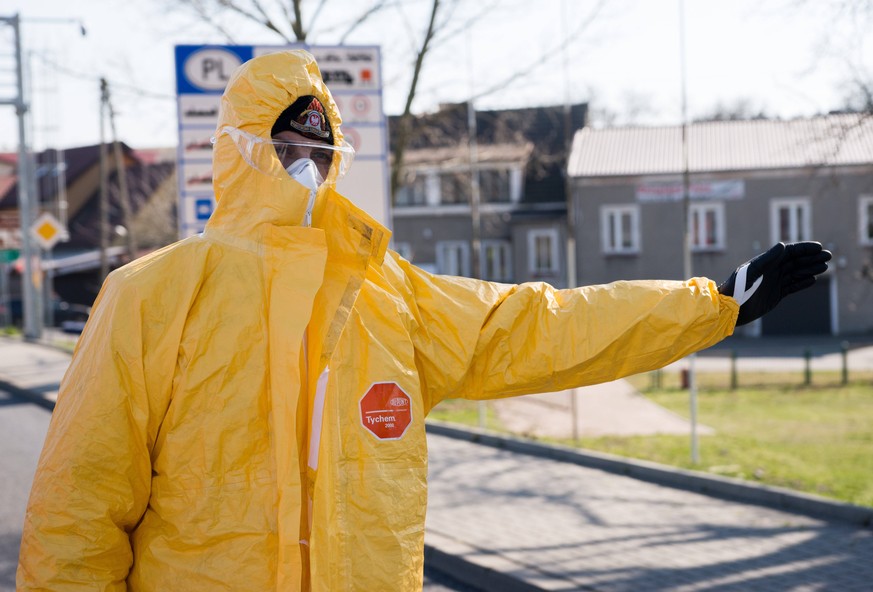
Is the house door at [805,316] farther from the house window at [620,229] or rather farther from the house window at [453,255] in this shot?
the house window at [453,255]

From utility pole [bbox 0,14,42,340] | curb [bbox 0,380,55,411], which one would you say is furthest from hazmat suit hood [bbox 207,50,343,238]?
utility pole [bbox 0,14,42,340]

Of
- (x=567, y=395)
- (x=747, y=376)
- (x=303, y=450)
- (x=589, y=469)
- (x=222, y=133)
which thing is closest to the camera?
(x=303, y=450)

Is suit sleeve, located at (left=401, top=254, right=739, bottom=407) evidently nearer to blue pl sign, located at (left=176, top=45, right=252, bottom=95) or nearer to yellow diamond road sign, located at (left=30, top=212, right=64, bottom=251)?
blue pl sign, located at (left=176, top=45, right=252, bottom=95)

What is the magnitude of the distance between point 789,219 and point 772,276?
33.5m

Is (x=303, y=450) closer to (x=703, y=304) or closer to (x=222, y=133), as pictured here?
(x=222, y=133)

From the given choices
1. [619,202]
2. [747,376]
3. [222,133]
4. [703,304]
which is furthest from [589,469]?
[619,202]

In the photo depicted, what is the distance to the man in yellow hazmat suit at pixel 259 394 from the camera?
2250 mm

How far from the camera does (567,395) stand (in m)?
15.8

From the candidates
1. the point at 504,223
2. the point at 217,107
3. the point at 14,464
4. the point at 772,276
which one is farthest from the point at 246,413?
the point at 504,223

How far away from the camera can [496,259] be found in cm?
3825

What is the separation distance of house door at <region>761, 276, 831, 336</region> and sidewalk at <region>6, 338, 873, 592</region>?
88.9ft

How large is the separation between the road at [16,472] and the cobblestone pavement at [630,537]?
1.91 feet

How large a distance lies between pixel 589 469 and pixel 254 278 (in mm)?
7225

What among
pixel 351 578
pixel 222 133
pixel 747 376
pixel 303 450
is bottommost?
pixel 747 376
